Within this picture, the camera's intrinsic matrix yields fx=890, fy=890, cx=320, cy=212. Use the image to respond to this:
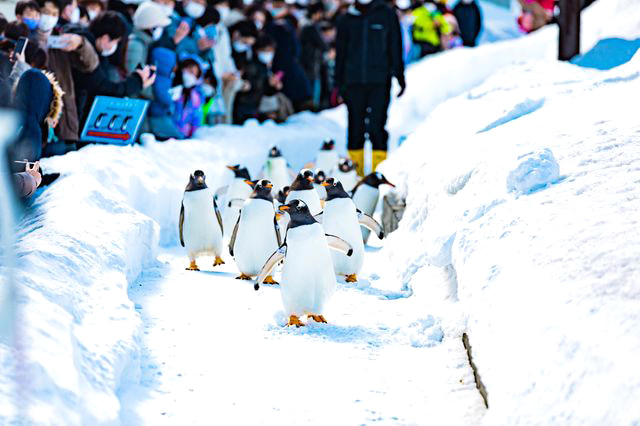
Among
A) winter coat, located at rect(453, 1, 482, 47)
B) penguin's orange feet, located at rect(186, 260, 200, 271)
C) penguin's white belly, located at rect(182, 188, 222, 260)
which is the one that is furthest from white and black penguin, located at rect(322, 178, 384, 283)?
winter coat, located at rect(453, 1, 482, 47)

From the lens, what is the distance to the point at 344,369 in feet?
14.7

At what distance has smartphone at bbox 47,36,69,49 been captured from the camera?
7746mm

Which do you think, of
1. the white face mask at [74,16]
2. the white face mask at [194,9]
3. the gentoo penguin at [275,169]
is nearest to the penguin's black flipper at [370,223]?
the gentoo penguin at [275,169]

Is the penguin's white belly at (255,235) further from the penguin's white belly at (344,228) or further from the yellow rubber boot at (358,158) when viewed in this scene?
the yellow rubber boot at (358,158)

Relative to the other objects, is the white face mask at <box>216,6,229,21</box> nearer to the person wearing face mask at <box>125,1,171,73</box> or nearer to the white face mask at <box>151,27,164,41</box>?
the white face mask at <box>151,27,164,41</box>

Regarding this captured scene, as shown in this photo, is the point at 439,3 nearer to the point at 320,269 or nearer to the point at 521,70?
the point at 521,70

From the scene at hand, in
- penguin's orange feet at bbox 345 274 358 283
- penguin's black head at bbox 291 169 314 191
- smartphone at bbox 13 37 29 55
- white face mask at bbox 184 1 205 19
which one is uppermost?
smartphone at bbox 13 37 29 55

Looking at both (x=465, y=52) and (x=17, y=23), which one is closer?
(x=17, y=23)

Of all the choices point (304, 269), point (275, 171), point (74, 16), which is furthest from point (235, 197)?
point (304, 269)

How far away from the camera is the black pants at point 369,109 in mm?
10008

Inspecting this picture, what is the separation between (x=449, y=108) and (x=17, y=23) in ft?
13.7

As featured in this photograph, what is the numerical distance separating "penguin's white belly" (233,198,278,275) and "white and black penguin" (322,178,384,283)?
1.38ft

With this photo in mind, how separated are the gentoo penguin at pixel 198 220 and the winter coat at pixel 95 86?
1964 mm

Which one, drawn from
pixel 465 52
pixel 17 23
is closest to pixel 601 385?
pixel 17 23
